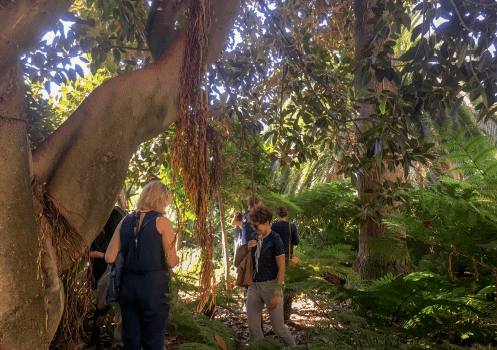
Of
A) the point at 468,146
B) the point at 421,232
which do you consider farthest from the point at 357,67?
the point at 421,232

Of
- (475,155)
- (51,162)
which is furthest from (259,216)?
(51,162)

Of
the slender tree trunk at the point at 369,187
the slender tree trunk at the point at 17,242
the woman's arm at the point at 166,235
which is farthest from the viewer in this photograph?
the slender tree trunk at the point at 369,187

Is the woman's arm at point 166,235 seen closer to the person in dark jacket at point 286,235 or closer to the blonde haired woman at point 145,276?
the blonde haired woman at point 145,276

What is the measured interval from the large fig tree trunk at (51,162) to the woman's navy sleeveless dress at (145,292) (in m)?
0.92

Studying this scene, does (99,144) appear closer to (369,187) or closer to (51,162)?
(51,162)

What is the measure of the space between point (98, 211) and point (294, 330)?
3686mm

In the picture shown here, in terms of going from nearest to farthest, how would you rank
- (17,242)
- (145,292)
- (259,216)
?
(17,242)
(145,292)
(259,216)

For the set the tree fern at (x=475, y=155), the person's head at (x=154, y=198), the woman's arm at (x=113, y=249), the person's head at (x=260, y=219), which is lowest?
the woman's arm at (x=113, y=249)

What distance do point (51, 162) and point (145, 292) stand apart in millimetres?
1351

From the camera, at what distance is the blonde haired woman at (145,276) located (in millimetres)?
2777

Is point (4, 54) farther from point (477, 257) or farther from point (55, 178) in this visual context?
point (477, 257)

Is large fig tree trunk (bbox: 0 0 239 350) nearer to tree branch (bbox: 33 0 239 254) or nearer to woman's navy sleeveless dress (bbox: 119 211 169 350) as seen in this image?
tree branch (bbox: 33 0 239 254)

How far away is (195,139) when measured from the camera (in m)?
2.10

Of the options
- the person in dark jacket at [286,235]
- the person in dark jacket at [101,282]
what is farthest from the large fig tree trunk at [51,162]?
the person in dark jacket at [286,235]
